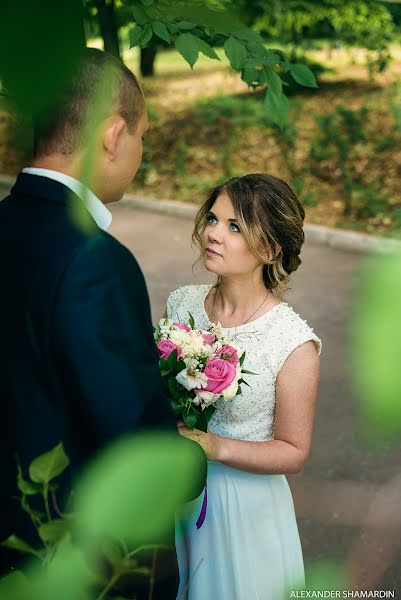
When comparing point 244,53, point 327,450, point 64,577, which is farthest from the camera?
point 327,450

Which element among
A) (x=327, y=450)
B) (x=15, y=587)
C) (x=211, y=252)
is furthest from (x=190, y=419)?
(x=327, y=450)

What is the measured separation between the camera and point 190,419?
5.67 feet

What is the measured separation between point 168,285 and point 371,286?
6781mm

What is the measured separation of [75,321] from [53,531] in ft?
2.02

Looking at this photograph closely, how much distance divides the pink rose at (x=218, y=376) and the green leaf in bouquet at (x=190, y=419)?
6 centimetres

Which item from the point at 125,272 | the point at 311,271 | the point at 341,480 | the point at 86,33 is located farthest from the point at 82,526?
the point at 311,271

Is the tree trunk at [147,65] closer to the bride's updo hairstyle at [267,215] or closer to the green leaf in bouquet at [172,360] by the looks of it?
the bride's updo hairstyle at [267,215]

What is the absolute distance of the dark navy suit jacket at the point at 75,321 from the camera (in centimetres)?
111

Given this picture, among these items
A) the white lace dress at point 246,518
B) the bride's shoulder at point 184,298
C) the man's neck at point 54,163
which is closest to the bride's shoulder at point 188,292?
the bride's shoulder at point 184,298

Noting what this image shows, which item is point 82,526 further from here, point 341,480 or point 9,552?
point 341,480

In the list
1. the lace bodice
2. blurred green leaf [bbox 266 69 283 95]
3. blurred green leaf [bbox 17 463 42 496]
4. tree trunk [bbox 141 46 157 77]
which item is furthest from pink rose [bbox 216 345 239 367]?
tree trunk [bbox 141 46 157 77]

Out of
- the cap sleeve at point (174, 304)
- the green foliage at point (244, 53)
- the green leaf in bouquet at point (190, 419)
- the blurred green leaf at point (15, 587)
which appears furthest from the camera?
the cap sleeve at point (174, 304)

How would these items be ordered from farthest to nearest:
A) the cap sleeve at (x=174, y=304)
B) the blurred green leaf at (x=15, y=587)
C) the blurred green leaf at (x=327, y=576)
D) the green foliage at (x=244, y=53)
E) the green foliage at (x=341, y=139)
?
the green foliage at (x=341, y=139)
the cap sleeve at (x=174, y=304)
the green foliage at (x=244, y=53)
the blurred green leaf at (x=327, y=576)
the blurred green leaf at (x=15, y=587)

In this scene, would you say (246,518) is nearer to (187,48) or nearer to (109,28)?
(187,48)
